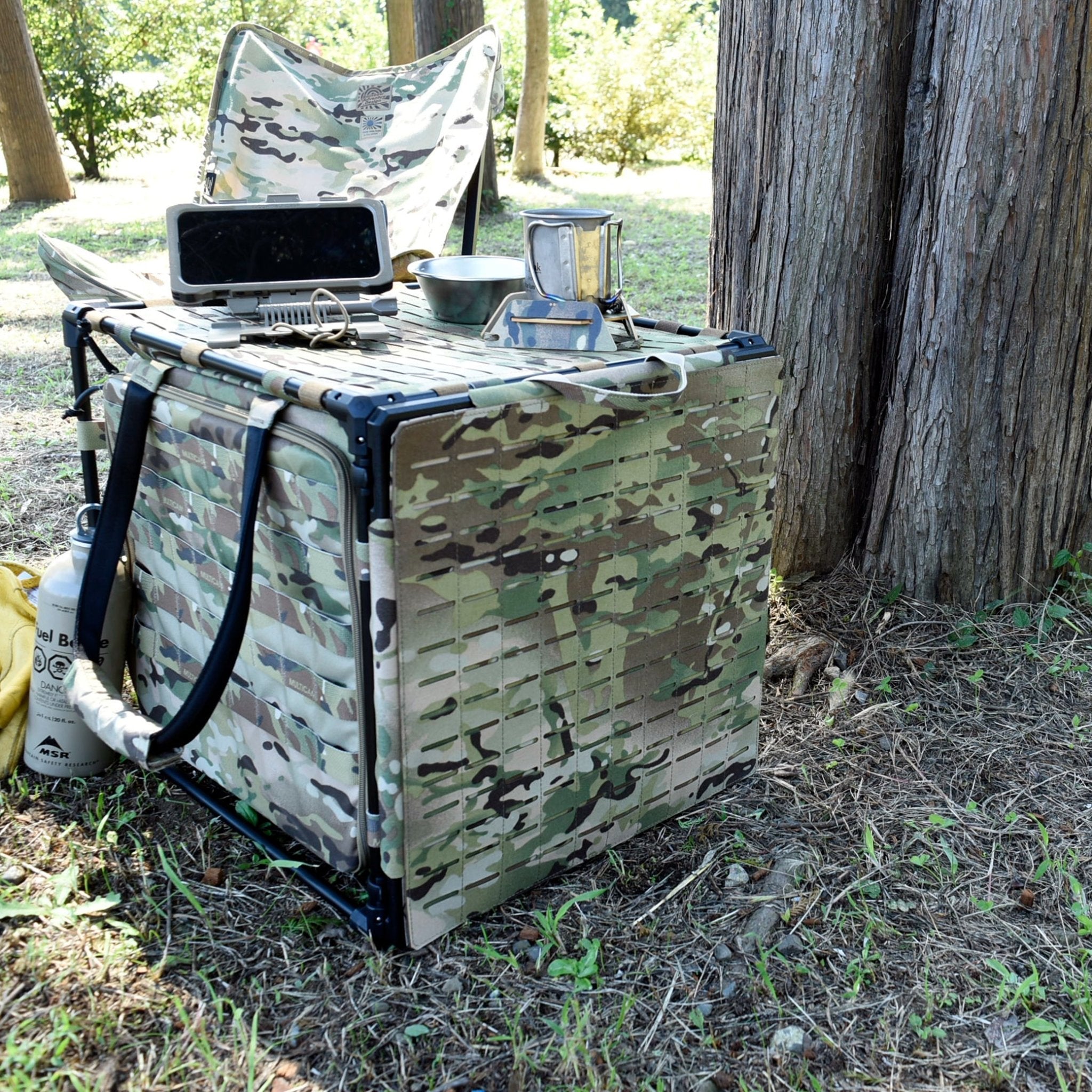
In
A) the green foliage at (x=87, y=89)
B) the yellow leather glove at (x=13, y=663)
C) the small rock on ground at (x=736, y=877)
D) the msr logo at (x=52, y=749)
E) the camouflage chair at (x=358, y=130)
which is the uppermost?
the green foliage at (x=87, y=89)

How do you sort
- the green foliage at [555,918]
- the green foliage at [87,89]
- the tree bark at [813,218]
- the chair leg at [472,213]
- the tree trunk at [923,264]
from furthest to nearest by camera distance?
the green foliage at [87,89] < the chair leg at [472,213] < the tree bark at [813,218] < the tree trunk at [923,264] < the green foliage at [555,918]

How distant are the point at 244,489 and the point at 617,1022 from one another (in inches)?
40.4

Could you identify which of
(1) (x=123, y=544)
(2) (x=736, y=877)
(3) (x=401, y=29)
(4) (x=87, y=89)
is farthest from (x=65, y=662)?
(4) (x=87, y=89)

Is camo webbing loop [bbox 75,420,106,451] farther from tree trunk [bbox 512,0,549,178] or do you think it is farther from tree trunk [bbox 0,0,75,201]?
tree trunk [bbox 512,0,549,178]

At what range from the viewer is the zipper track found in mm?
1601

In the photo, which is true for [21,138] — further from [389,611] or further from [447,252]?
[389,611]

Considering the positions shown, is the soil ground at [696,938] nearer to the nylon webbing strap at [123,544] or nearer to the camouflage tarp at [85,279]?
the nylon webbing strap at [123,544]

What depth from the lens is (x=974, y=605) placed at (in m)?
2.79

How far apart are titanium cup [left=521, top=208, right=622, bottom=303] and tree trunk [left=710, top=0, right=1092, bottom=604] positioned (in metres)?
0.91

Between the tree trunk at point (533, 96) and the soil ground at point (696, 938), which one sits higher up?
the tree trunk at point (533, 96)

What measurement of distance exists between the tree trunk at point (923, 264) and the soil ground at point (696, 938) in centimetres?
33

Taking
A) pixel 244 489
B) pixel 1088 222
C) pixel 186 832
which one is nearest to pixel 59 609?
pixel 186 832

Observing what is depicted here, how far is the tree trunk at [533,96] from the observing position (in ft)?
39.9

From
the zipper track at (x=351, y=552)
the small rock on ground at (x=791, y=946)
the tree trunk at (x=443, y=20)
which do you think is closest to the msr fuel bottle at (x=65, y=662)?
the zipper track at (x=351, y=552)
